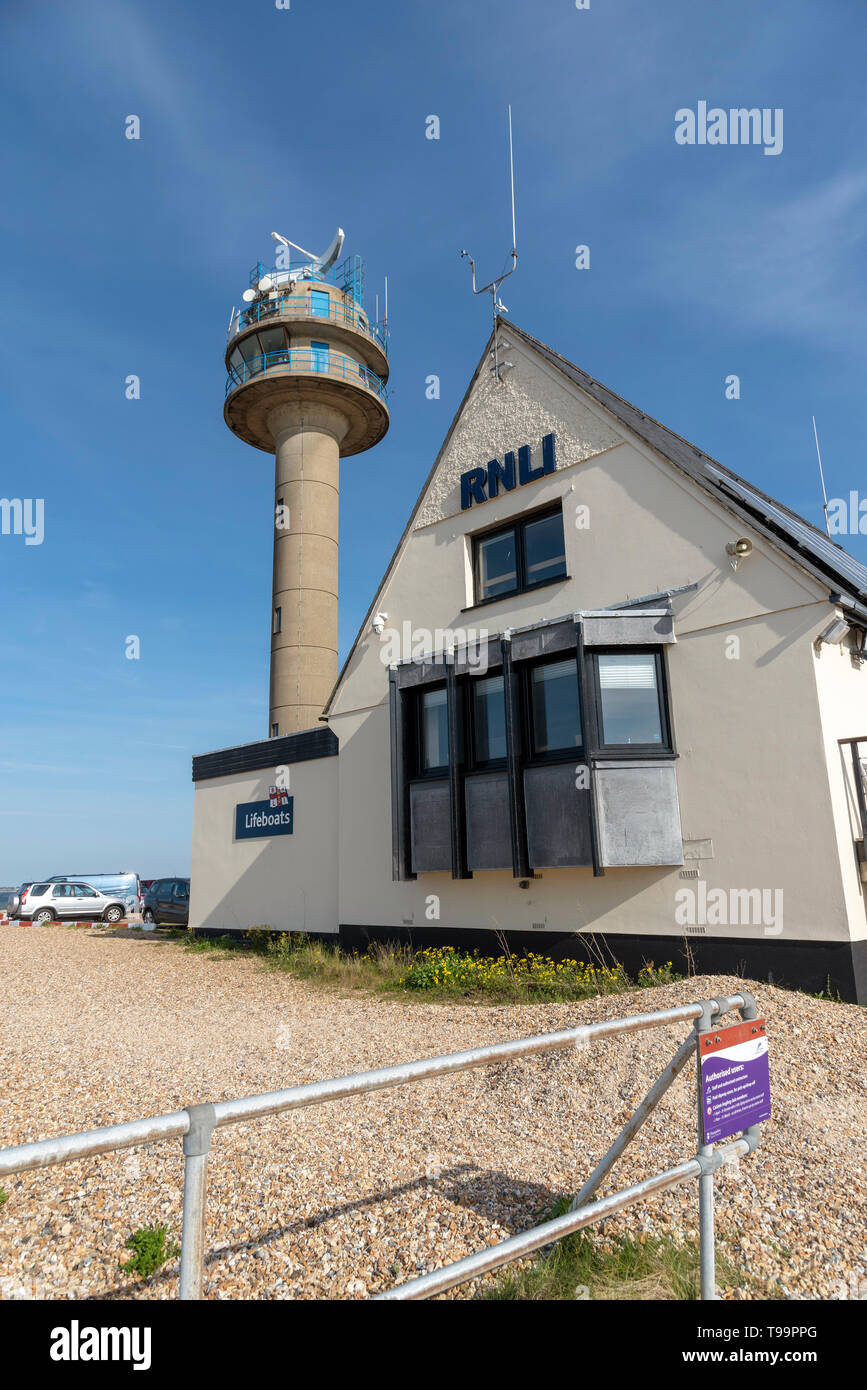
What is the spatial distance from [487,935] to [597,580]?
5.56 meters

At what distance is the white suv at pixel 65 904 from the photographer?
92.6 feet

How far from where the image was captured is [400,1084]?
2.74 metres

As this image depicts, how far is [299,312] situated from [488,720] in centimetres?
1911

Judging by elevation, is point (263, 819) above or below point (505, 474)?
below

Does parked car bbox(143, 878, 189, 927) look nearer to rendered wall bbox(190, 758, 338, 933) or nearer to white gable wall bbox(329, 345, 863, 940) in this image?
rendered wall bbox(190, 758, 338, 933)

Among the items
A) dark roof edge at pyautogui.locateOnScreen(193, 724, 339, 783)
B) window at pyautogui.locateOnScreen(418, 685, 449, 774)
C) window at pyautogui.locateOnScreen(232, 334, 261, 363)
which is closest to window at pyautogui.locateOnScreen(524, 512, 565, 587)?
window at pyautogui.locateOnScreen(418, 685, 449, 774)

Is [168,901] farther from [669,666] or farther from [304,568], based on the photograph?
[669,666]

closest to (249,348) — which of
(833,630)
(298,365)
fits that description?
(298,365)

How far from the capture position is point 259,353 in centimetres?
2567

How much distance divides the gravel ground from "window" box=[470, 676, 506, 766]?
13.1ft

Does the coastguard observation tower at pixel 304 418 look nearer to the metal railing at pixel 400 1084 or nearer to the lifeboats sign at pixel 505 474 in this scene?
the lifeboats sign at pixel 505 474

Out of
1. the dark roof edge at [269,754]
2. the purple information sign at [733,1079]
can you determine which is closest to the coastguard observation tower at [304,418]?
the dark roof edge at [269,754]
